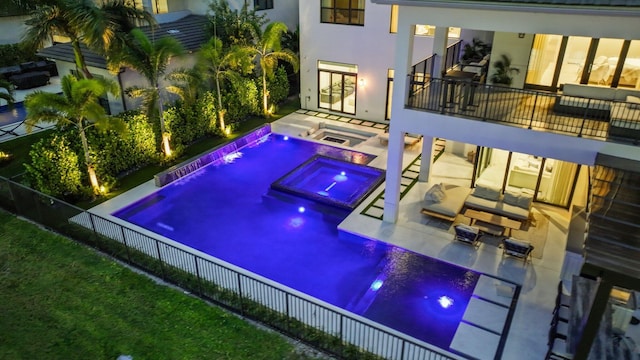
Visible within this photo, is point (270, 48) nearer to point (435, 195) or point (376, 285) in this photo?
point (435, 195)

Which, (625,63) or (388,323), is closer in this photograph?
(388,323)

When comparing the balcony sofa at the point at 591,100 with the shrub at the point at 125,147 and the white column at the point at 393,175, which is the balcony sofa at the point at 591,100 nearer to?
the white column at the point at 393,175

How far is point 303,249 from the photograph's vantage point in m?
13.3

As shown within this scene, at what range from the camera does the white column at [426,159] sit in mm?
16078

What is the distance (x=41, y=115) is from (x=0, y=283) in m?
5.20

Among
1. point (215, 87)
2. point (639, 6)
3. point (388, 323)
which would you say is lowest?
point (388, 323)

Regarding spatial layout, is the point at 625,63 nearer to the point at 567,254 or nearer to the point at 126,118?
the point at 567,254

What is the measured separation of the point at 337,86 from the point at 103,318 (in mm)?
16410

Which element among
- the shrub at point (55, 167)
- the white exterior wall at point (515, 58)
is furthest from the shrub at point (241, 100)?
the white exterior wall at point (515, 58)

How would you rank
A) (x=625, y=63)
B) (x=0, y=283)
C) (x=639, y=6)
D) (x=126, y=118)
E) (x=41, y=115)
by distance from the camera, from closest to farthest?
(x=639, y=6) < (x=0, y=283) < (x=625, y=63) < (x=41, y=115) < (x=126, y=118)

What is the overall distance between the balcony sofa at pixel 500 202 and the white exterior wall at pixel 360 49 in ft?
29.6

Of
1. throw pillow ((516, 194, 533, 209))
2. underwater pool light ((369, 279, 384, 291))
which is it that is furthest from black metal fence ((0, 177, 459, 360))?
throw pillow ((516, 194, 533, 209))

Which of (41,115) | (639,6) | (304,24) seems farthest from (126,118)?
(639,6)

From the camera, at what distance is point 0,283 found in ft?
38.0
